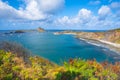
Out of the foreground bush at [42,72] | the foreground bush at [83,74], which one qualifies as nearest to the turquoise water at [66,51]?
the foreground bush at [42,72]

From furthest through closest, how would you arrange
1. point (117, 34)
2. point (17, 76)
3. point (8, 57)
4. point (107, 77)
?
1. point (117, 34)
2. point (107, 77)
3. point (8, 57)
4. point (17, 76)

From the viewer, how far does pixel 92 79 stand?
13.0m

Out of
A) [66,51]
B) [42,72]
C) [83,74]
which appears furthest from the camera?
[66,51]

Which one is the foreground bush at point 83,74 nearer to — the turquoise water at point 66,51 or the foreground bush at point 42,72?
the foreground bush at point 42,72

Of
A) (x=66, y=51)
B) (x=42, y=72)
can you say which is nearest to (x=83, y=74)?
(x=42, y=72)

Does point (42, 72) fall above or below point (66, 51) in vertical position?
above

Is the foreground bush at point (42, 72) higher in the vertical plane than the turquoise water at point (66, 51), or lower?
higher

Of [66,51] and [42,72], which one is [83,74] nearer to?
[42,72]

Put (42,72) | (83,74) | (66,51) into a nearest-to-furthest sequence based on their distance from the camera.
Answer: (83,74) → (42,72) → (66,51)

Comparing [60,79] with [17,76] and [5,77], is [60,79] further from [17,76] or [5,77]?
[5,77]

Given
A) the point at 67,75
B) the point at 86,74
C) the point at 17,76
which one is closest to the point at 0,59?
the point at 17,76

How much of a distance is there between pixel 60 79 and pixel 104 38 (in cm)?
12751

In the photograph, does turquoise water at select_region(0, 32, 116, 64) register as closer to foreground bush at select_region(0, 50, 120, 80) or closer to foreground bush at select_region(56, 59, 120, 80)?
foreground bush at select_region(0, 50, 120, 80)

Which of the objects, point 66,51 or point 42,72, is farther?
point 66,51
